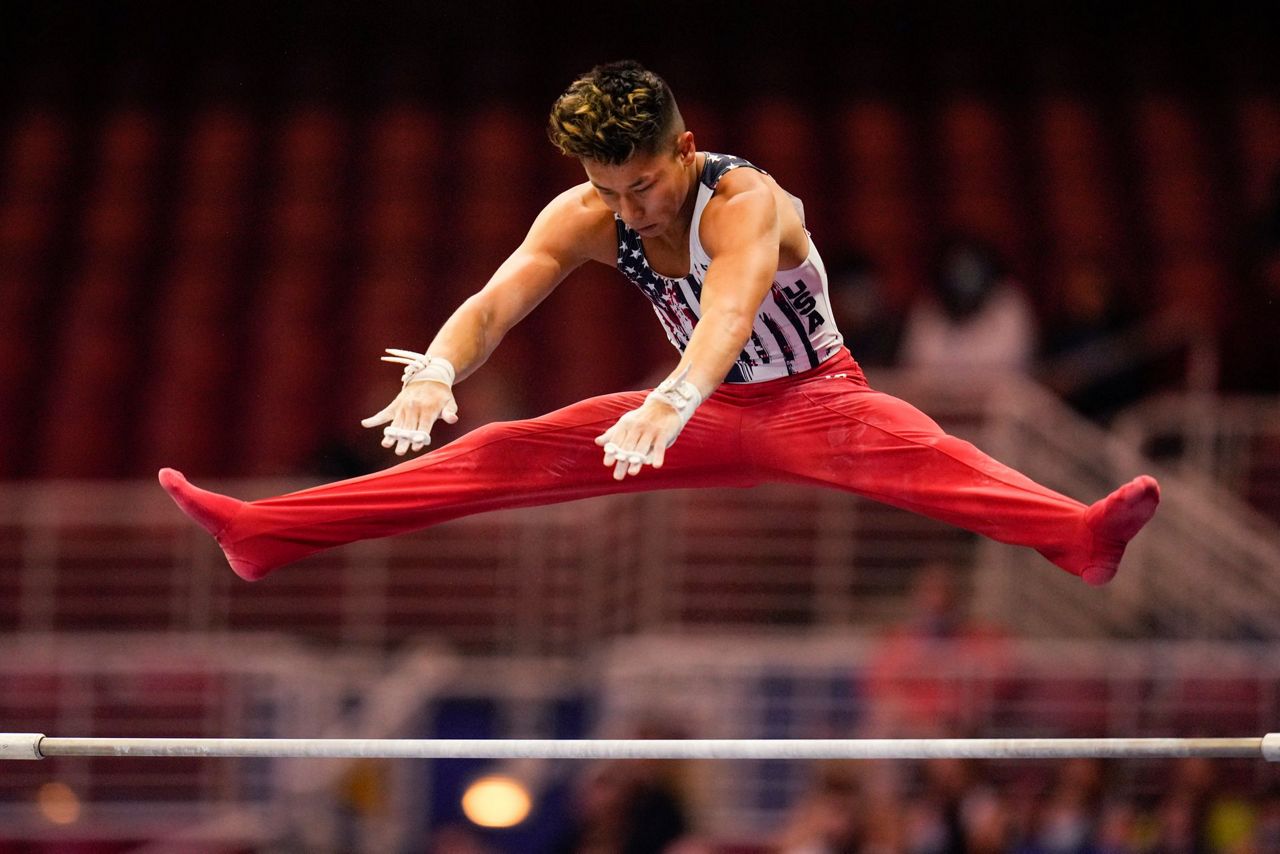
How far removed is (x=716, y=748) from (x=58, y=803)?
4.90m

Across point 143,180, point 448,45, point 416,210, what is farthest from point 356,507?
point 448,45

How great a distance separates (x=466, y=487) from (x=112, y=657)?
4527mm

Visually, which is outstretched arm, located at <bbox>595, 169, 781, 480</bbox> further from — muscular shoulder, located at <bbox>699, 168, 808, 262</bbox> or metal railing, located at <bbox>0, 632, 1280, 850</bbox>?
metal railing, located at <bbox>0, 632, 1280, 850</bbox>

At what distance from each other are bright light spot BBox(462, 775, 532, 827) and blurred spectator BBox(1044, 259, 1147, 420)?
3399 millimetres

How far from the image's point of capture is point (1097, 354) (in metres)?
8.31

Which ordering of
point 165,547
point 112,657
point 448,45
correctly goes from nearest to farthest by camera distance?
point 112,657
point 165,547
point 448,45

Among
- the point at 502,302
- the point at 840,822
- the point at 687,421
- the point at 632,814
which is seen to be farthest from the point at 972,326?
the point at 687,421

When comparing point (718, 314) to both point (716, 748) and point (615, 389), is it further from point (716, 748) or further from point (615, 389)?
point (615, 389)

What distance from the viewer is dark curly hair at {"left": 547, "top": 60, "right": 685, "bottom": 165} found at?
378 cm

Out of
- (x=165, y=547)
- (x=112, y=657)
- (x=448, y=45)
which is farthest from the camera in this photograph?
(x=448, y=45)

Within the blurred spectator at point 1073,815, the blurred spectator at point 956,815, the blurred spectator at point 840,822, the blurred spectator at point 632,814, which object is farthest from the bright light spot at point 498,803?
the blurred spectator at point 1073,815

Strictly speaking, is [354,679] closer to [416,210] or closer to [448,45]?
[416,210]

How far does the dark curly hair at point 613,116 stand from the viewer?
149 inches

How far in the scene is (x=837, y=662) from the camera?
7.01 meters
